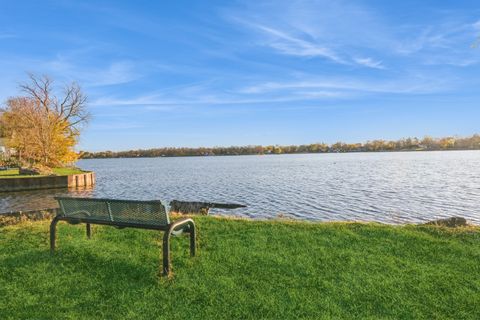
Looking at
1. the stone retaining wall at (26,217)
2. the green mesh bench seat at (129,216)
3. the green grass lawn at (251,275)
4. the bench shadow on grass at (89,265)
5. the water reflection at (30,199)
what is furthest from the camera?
the water reflection at (30,199)

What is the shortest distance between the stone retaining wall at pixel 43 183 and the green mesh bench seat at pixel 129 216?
33122 mm

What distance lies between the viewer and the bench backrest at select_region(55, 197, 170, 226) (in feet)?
18.5

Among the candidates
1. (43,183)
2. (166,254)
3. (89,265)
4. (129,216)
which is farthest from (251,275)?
(43,183)

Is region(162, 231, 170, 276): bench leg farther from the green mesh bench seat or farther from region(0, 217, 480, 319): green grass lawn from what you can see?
region(0, 217, 480, 319): green grass lawn

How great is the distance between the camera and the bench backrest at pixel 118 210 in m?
5.63

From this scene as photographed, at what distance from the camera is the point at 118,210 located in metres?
6.02

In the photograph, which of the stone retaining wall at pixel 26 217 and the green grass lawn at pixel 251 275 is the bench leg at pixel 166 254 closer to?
the green grass lawn at pixel 251 275

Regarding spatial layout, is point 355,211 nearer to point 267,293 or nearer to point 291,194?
point 291,194

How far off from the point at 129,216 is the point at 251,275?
7.37ft

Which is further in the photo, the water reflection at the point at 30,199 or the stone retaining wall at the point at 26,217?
the water reflection at the point at 30,199

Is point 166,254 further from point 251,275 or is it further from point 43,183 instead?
point 43,183

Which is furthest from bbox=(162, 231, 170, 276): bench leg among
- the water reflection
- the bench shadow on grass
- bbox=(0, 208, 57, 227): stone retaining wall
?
the water reflection

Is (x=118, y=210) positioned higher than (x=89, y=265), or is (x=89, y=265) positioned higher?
(x=118, y=210)

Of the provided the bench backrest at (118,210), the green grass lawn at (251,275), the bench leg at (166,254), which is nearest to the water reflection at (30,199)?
the green grass lawn at (251,275)
